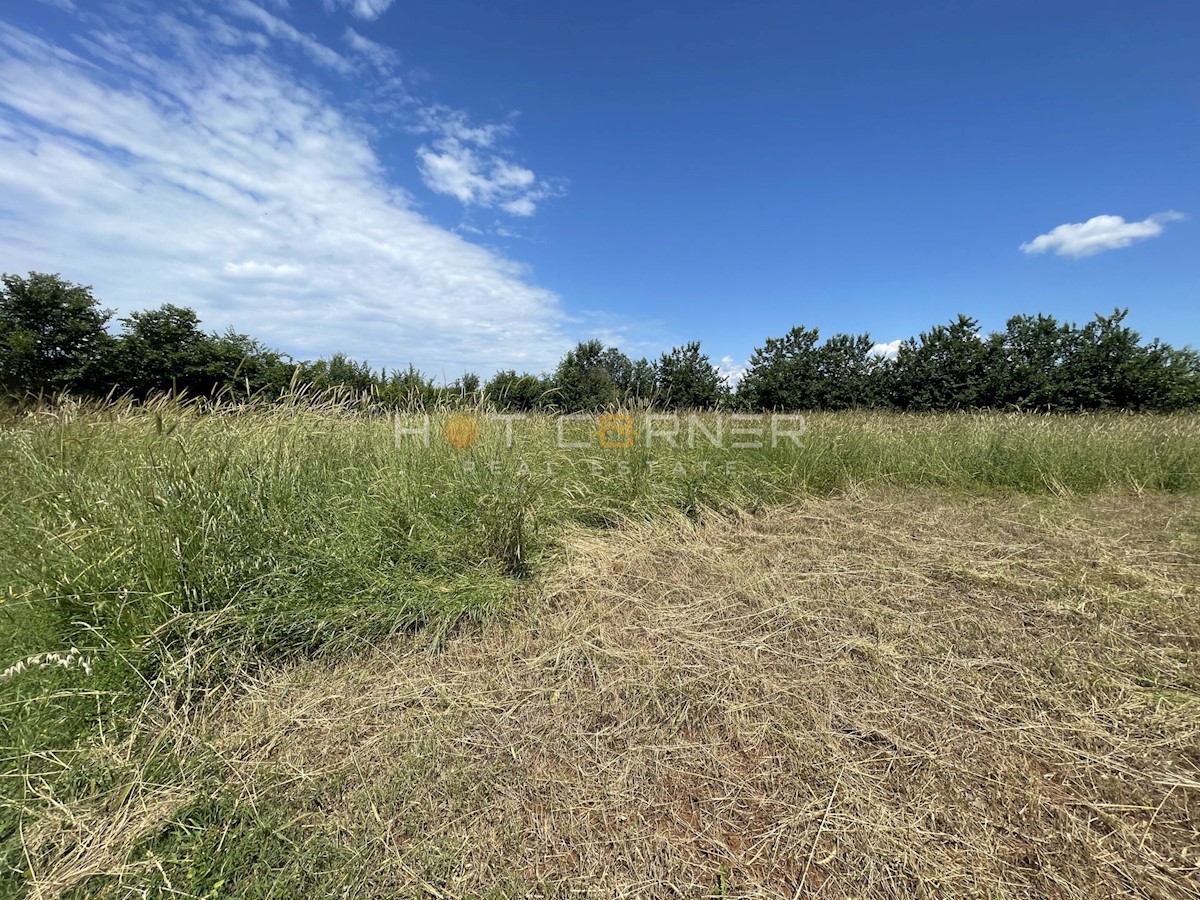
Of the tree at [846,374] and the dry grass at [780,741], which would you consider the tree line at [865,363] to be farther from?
the dry grass at [780,741]

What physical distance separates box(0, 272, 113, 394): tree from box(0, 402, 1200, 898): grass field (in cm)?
1360

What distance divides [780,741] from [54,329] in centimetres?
1918

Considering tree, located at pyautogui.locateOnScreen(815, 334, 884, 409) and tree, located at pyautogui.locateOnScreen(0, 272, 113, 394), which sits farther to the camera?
tree, located at pyautogui.locateOnScreen(815, 334, 884, 409)

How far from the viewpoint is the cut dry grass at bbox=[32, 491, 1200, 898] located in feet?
3.39

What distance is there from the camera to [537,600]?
2197 millimetres

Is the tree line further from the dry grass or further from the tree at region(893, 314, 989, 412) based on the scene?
the dry grass

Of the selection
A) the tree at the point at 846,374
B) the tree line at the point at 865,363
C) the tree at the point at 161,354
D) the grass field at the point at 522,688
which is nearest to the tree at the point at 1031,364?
the tree line at the point at 865,363

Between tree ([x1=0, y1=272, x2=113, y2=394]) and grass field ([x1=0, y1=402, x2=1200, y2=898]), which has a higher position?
tree ([x1=0, y1=272, x2=113, y2=394])

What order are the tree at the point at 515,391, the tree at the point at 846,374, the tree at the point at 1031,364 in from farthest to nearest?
1. the tree at the point at 846,374
2. the tree at the point at 1031,364
3. the tree at the point at 515,391

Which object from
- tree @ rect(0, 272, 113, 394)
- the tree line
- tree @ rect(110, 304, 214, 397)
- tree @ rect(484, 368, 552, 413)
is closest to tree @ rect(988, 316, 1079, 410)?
the tree line

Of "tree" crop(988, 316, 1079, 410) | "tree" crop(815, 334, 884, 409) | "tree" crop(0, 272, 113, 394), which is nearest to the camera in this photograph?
"tree" crop(0, 272, 113, 394)

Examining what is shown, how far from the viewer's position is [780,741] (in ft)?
4.49

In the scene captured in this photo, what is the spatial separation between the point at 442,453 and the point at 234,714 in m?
1.68

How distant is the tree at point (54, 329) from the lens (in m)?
11.1
